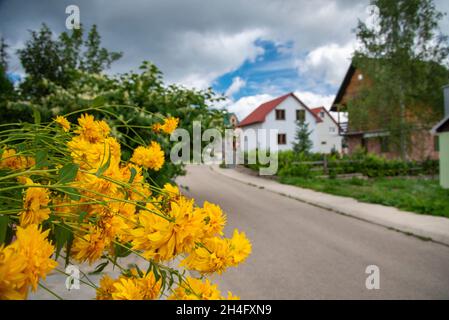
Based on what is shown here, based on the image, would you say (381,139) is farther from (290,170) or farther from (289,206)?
(289,206)

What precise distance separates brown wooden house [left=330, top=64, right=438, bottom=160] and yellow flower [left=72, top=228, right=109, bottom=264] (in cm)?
1874

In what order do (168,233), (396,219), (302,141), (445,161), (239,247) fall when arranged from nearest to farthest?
(168,233) → (239,247) → (396,219) → (445,161) → (302,141)

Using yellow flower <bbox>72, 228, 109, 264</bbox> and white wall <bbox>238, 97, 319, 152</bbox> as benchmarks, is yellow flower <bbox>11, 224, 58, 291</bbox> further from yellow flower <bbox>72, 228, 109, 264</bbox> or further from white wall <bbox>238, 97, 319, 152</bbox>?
white wall <bbox>238, 97, 319, 152</bbox>

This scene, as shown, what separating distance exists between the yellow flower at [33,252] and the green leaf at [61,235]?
0.43 feet

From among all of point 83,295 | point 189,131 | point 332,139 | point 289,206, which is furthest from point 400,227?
point 332,139

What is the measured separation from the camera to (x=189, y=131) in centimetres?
472

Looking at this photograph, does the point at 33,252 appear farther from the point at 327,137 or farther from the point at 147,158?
the point at 327,137

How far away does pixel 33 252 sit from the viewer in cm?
35

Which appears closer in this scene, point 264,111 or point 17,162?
point 17,162

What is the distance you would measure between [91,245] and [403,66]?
65.3ft

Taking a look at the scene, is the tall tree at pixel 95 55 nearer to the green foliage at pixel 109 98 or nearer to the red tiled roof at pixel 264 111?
the green foliage at pixel 109 98

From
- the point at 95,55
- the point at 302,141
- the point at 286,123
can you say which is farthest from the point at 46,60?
the point at 286,123

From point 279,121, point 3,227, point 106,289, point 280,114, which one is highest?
point 280,114
